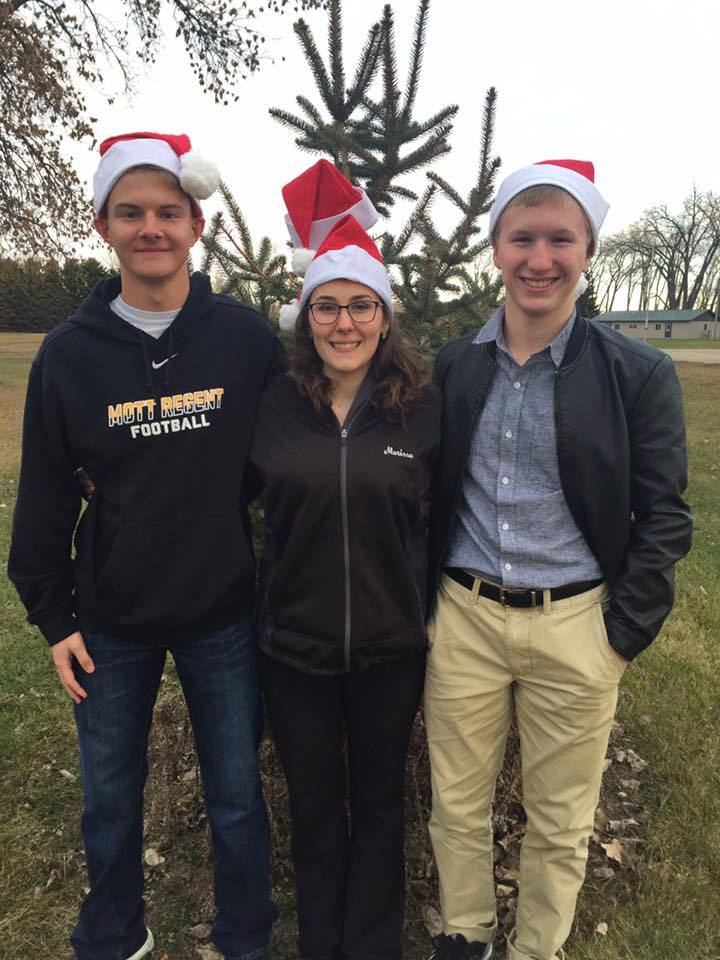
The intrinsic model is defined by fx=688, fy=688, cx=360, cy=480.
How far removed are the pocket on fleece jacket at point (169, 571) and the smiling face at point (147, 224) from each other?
29.9 inches

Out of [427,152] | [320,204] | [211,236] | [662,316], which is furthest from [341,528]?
[662,316]

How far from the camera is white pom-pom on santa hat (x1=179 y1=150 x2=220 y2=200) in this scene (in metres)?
1.98

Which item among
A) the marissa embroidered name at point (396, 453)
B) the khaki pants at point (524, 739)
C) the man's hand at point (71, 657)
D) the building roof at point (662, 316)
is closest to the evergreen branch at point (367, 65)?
the marissa embroidered name at point (396, 453)

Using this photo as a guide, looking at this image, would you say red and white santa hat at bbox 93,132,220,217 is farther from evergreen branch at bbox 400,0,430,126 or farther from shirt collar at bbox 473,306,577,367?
evergreen branch at bbox 400,0,430,126

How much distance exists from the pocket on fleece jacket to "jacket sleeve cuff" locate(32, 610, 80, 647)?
5.2 inches

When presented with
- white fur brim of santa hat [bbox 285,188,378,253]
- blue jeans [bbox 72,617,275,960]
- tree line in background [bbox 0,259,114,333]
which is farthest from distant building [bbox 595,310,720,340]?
blue jeans [bbox 72,617,275,960]

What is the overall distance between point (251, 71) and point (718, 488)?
10.1 metres

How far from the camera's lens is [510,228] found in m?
2.07

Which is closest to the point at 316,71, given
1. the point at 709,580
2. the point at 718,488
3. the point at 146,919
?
the point at 146,919

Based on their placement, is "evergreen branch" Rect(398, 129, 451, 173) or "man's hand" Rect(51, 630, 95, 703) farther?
"evergreen branch" Rect(398, 129, 451, 173)

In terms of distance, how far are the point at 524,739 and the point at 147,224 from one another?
2.02 m

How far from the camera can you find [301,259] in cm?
242

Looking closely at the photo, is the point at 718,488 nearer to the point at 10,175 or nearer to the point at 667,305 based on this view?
the point at 10,175

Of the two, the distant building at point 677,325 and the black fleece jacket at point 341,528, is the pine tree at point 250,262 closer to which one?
A: the black fleece jacket at point 341,528
